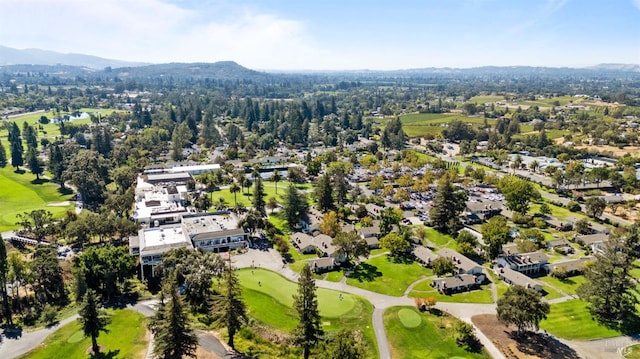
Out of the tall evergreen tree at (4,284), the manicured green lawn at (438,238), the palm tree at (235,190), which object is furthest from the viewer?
the palm tree at (235,190)

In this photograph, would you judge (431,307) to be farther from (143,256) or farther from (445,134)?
(445,134)

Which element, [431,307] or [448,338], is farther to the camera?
[431,307]

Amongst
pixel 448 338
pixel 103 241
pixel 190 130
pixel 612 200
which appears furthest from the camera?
pixel 190 130

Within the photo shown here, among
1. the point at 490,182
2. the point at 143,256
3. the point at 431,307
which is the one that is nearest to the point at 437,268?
the point at 431,307

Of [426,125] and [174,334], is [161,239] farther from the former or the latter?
[426,125]

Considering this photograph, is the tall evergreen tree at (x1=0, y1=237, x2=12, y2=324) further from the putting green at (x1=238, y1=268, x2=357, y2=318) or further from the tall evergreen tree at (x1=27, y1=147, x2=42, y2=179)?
the tall evergreen tree at (x1=27, y1=147, x2=42, y2=179)

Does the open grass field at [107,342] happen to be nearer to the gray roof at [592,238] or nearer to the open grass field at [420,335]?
the open grass field at [420,335]

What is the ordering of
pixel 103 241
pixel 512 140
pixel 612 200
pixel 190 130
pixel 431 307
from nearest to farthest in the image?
pixel 431 307 → pixel 103 241 → pixel 612 200 → pixel 512 140 → pixel 190 130

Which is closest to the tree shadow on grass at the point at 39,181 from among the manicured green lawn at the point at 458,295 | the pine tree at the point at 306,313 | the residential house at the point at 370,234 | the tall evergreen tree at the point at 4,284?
the tall evergreen tree at the point at 4,284
